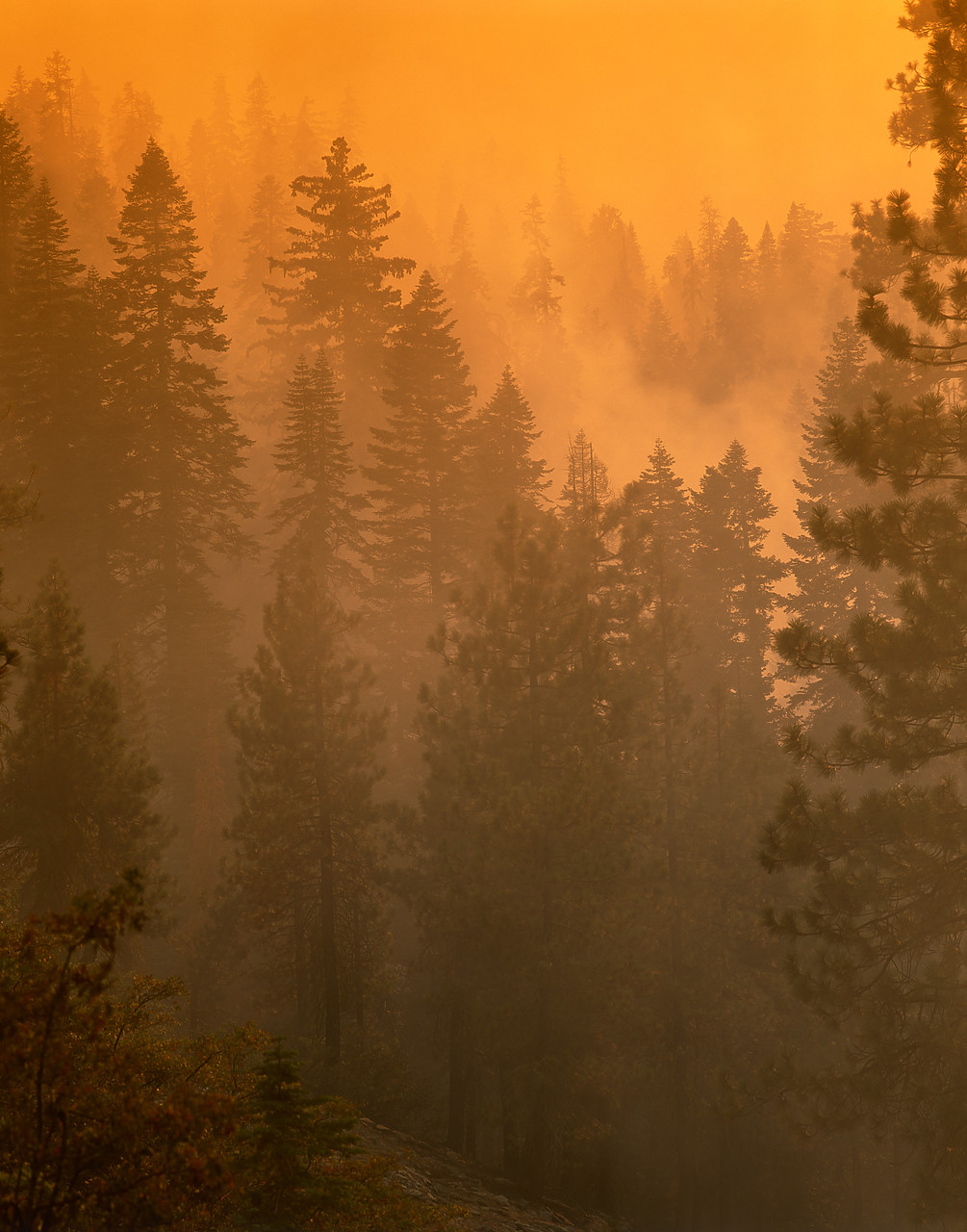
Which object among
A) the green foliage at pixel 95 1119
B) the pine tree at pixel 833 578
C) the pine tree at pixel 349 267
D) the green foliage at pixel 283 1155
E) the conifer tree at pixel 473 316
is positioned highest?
the conifer tree at pixel 473 316

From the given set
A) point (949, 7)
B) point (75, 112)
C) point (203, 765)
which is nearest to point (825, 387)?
point (949, 7)

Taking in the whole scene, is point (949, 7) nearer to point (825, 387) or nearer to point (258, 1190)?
point (258, 1190)

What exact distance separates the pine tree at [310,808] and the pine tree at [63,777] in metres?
3.04

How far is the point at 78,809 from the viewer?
1678 centimetres

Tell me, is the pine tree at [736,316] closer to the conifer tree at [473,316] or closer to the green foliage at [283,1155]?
the conifer tree at [473,316]

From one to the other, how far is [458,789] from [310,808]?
142 inches

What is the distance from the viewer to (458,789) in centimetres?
2014

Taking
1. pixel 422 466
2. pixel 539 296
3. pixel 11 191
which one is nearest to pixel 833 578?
pixel 422 466

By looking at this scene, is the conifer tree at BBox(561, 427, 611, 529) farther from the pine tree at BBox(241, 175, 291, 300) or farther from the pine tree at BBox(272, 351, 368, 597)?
the pine tree at BBox(241, 175, 291, 300)

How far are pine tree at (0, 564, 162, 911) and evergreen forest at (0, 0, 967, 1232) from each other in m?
0.08

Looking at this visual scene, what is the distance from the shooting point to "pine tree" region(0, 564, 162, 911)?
1645cm

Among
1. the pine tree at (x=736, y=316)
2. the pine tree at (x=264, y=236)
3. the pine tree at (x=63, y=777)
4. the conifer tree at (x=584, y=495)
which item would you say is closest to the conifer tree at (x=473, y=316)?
the conifer tree at (x=584, y=495)

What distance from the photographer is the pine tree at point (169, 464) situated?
1149 inches

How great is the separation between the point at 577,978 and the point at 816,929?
261 inches
